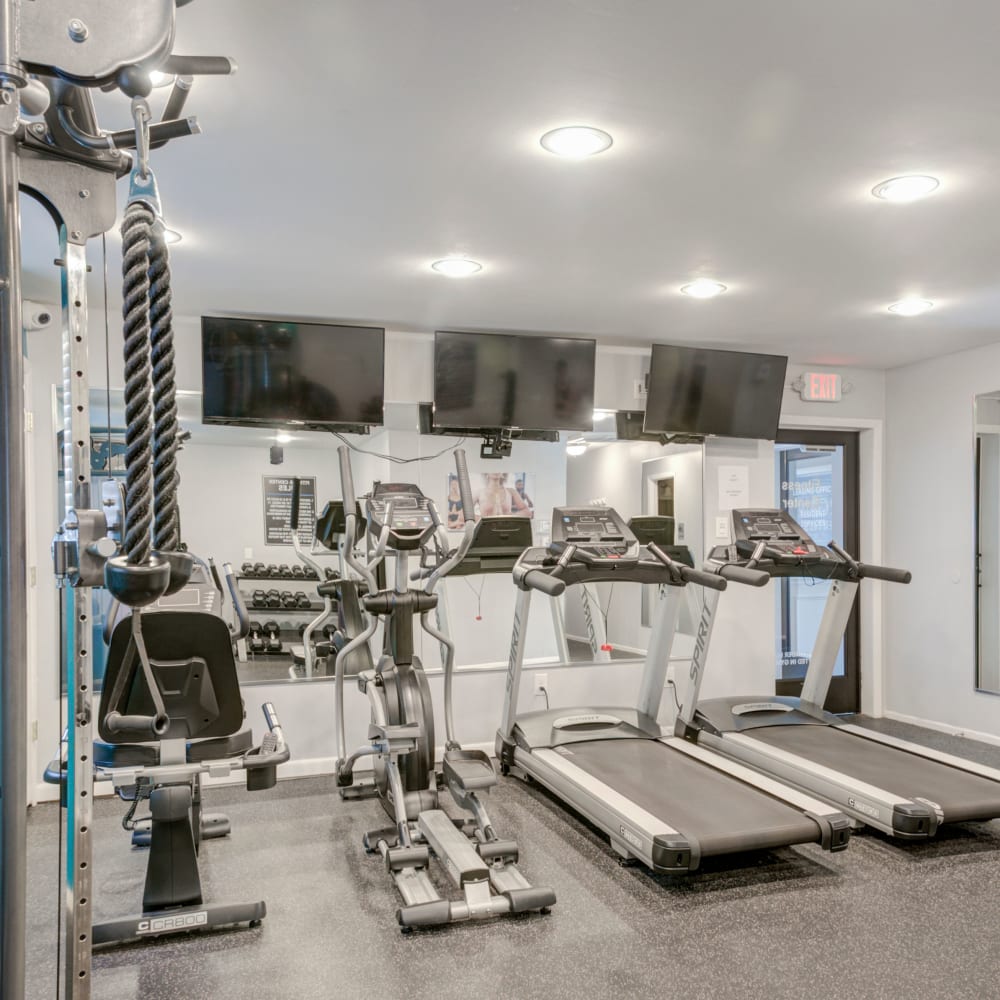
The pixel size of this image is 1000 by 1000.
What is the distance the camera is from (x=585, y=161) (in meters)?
2.84

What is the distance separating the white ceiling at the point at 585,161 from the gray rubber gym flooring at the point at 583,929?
2.64m

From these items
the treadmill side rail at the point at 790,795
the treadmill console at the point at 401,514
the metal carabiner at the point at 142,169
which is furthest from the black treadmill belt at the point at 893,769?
the metal carabiner at the point at 142,169

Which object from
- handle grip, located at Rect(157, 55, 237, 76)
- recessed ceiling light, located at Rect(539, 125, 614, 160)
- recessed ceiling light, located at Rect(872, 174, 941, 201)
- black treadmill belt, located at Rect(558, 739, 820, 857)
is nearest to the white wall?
black treadmill belt, located at Rect(558, 739, 820, 857)

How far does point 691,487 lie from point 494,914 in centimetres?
348

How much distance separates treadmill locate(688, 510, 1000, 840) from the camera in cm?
377

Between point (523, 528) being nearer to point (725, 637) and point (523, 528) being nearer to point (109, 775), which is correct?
point (725, 637)

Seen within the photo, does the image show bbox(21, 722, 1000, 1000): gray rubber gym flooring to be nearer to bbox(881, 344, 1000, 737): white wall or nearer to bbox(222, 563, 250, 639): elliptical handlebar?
bbox(222, 563, 250, 639): elliptical handlebar

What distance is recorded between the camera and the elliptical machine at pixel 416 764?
3135mm

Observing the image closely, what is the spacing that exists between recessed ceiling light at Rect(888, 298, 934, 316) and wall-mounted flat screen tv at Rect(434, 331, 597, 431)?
1.72 metres

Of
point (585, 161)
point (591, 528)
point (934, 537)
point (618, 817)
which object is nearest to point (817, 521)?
point (934, 537)

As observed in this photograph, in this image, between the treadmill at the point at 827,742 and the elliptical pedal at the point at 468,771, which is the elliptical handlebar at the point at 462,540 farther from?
the treadmill at the point at 827,742

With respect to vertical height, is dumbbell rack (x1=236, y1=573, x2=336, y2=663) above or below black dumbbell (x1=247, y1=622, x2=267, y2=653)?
above

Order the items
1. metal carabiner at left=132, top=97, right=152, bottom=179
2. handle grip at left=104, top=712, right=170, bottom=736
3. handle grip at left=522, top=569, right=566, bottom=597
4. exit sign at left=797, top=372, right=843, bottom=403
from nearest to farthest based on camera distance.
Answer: metal carabiner at left=132, top=97, right=152, bottom=179 < handle grip at left=104, top=712, right=170, bottom=736 < handle grip at left=522, top=569, right=566, bottom=597 < exit sign at left=797, top=372, right=843, bottom=403

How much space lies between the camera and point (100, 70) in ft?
3.78
